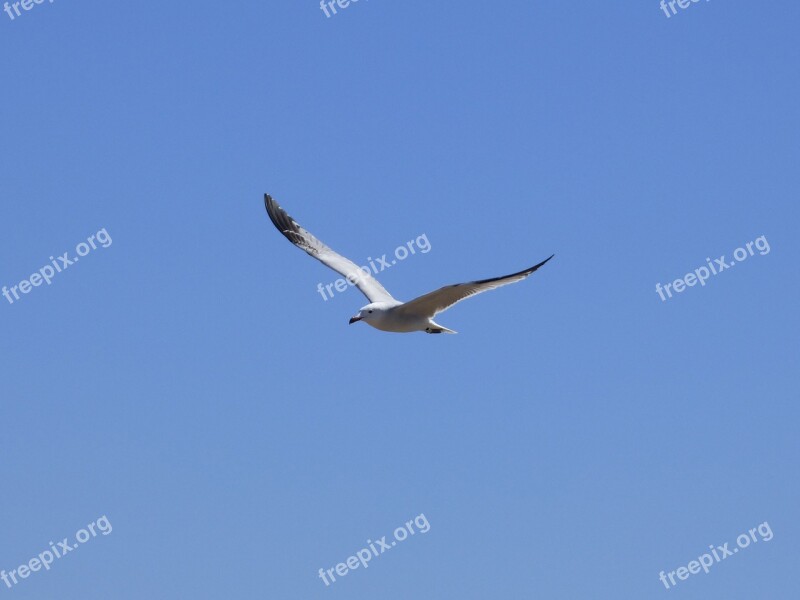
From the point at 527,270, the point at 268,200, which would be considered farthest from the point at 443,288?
the point at 268,200

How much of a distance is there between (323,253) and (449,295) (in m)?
7.39

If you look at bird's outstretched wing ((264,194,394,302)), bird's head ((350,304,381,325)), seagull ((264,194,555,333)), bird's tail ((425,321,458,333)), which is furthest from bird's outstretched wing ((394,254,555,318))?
bird's outstretched wing ((264,194,394,302))

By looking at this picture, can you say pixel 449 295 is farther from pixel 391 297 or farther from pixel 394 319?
pixel 391 297

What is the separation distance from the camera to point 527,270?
20391 mm

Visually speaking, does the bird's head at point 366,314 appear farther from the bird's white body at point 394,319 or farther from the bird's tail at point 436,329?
the bird's tail at point 436,329

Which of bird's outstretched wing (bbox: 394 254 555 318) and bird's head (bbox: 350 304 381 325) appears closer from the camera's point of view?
bird's outstretched wing (bbox: 394 254 555 318)

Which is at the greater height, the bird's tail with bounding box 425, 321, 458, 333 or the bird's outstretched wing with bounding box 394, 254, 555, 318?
the bird's outstretched wing with bounding box 394, 254, 555, 318

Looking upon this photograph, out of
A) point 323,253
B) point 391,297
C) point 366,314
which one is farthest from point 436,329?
point 323,253

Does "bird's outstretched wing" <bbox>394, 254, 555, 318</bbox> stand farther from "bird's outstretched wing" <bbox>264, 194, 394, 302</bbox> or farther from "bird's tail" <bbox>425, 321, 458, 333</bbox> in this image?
"bird's outstretched wing" <bbox>264, 194, 394, 302</bbox>

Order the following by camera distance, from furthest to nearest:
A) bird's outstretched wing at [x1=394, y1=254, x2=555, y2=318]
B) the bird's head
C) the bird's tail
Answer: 1. the bird's head
2. the bird's tail
3. bird's outstretched wing at [x1=394, y1=254, x2=555, y2=318]

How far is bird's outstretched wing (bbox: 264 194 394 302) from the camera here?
26547mm

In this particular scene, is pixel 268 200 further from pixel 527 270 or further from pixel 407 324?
pixel 527 270

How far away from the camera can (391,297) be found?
26.2 metres

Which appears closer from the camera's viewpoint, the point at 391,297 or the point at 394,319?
the point at 394,319
